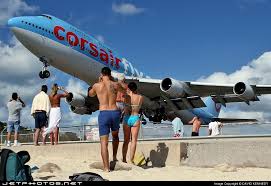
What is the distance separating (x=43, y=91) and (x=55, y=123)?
904 mm

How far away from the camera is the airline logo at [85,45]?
22.1 metres

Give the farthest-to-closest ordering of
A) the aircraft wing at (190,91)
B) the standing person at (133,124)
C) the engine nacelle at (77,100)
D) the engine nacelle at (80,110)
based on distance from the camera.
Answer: the engine nacelle at (80,110)
the engine nacelle at (77,100)
the aircraft wing at (190,91)
the standing person at (133,124)

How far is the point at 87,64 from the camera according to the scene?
2289 cm

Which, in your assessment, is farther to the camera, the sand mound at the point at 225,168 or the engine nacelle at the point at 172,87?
the engine nacelle at the point at 172,87

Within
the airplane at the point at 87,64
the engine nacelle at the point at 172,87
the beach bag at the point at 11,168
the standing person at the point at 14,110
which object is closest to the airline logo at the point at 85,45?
the airplane at the point at 87,64

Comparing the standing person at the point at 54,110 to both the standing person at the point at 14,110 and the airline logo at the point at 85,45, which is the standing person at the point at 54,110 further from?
the airline logo at the point at 85,45

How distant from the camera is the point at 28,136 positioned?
15180 mm

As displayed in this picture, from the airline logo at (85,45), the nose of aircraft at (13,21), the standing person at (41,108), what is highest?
the nose of aircraft at (13,21)

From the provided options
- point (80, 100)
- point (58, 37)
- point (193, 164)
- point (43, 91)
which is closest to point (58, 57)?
point (58, 37)

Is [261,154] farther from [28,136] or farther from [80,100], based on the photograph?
[80,100]

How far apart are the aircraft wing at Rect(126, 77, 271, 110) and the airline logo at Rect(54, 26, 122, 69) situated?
1389 millimetres

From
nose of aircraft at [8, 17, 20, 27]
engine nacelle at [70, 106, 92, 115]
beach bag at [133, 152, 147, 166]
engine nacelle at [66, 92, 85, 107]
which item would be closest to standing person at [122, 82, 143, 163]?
beach bag at [133, 152, 147, 166]

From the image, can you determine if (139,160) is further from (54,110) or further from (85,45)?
(85,45)

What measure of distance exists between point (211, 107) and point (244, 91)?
15.8 meters
